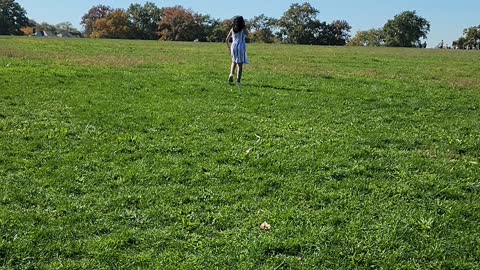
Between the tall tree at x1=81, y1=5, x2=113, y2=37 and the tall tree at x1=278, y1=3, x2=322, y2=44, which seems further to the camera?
the tall tree at x1=81, y1=5, x2=113, y2=37

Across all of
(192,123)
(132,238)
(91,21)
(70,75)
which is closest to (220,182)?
(132,238)

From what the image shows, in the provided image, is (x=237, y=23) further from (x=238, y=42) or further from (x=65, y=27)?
(x=65, y=27)

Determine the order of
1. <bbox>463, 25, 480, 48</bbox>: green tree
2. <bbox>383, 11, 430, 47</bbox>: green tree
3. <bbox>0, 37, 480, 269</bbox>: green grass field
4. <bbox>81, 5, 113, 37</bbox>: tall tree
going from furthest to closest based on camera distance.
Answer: <bbox>81, 5, 113, 37</bbox>: tall tree < <bbox>383, 11, 430, 47</bbox>: green tree < <bbox>463, 25, 480, 48</bbox>: green tree < <bbox>0, 37, 480, 269</bbox>: green grass field

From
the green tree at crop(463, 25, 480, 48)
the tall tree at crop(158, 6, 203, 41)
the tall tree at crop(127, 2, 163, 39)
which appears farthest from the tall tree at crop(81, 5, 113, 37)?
the green tree at crop(463, 25, 480, 48)

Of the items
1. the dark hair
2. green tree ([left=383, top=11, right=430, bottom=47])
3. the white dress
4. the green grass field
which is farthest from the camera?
green tree ([left=383, top=11, right=430, bottom=47])

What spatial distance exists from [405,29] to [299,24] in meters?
25.4

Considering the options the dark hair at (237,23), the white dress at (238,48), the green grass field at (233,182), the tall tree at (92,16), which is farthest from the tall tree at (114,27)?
the green grass field at (233,182)

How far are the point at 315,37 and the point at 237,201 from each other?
10663cm

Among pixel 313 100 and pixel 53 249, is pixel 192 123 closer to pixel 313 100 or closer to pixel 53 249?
pixel 313 100

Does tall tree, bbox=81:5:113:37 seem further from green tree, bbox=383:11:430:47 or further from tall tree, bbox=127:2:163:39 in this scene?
green tree, bbox=383:11:430:47

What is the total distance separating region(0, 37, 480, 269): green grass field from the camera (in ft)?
14.3

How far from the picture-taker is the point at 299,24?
109 meters

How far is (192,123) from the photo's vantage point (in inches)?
341

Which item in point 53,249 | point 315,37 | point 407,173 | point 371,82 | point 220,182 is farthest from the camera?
point 315,37
